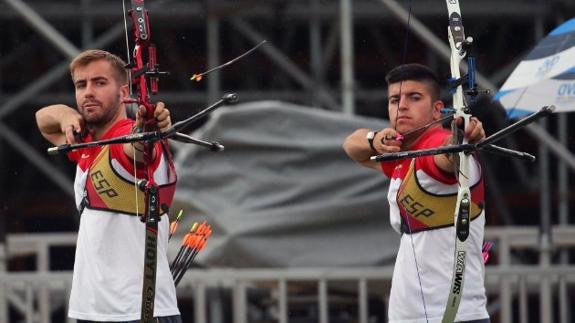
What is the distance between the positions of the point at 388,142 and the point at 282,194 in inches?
142

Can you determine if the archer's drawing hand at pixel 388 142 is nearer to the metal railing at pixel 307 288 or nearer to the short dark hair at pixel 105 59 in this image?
the short dark hair at pixel 105 59

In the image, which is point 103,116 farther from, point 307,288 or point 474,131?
point 307,288

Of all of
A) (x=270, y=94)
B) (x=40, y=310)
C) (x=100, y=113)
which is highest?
(x=270, y=94)

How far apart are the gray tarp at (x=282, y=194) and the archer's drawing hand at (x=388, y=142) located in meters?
3.41

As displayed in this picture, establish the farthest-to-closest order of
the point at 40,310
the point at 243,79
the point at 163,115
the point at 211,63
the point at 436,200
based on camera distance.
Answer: the point at 243,79 < the point at 211,63 < the point at 40,310 < the point at 436,200 < the point at 163,115

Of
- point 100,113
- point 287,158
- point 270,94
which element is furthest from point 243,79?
point 100,113

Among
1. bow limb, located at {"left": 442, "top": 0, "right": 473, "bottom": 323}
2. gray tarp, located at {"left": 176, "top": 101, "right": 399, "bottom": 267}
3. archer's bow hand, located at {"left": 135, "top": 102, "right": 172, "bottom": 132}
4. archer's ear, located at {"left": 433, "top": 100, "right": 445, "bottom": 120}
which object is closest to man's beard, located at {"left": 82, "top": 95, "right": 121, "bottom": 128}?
archer's bow hand, located at {"left": 135, "top": 102, "right": 172, "bottom": 132}

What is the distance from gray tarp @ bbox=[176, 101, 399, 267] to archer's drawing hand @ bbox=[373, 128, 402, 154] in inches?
134

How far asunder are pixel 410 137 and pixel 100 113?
130 cm

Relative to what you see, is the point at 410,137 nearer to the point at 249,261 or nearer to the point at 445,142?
the point at 445,142

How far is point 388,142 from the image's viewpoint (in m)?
6.94

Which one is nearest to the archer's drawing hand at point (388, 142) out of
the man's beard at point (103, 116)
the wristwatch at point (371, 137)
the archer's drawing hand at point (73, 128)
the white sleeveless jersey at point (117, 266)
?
the wristwatch at point (371, 137)

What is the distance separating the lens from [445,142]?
683cm

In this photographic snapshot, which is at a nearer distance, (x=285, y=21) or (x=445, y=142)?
(x=445, y=142)
